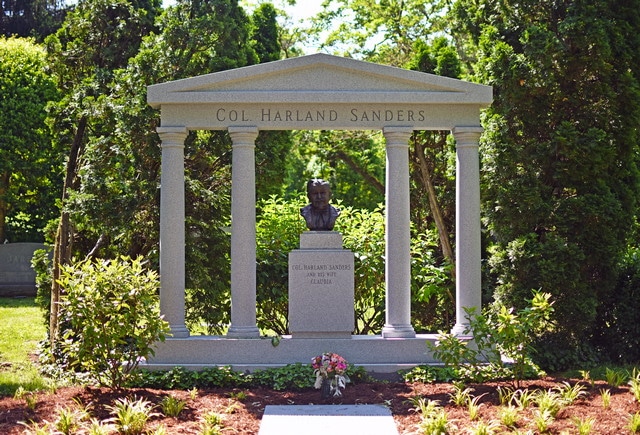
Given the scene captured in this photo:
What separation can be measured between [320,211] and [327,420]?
5150 millimetres

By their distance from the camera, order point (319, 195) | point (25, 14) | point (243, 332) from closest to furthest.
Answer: point (243, 332) < point (319, 195) < point (25, 14)

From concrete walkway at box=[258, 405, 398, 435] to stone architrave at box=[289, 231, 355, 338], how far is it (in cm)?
314

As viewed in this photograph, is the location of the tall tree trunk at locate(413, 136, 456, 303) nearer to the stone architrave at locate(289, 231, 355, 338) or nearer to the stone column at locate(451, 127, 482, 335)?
the stone column at locate(451, 127, 482, 335)

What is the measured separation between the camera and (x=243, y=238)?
43.8 feet

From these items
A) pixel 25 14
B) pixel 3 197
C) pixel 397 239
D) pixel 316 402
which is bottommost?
pixel 316 402

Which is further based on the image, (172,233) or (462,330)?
(172,233)

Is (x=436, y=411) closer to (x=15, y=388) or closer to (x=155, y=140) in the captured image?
(x=15, y=388)

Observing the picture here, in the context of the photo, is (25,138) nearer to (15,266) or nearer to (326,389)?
(15,266)

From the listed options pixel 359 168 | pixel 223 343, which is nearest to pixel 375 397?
pixel 223 343

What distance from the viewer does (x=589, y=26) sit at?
14680 millimetres

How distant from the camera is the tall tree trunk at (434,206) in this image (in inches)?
705

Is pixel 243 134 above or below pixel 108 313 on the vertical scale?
above

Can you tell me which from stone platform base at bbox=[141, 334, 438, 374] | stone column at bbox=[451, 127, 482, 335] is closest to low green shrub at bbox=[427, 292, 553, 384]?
stone column at bbox=[451, 127, 482, 335]

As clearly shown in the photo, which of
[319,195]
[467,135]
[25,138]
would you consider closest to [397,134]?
[467,135]
